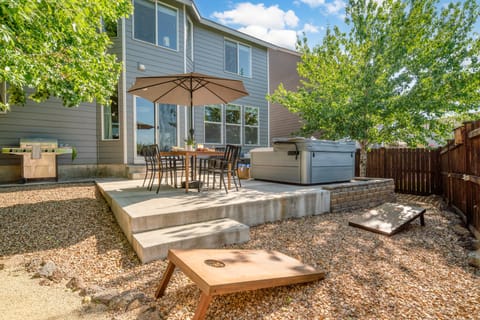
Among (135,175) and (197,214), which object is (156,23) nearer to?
(135,175)

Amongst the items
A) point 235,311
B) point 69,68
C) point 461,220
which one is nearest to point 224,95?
point 69,68

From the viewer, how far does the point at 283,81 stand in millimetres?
13672

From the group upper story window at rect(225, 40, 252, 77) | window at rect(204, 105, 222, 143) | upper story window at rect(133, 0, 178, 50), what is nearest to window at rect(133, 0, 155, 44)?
upper story window at rect(133, 0, 178, 50)

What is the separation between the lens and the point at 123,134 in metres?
7.17

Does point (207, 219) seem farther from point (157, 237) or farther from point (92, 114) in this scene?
point (92, 114)

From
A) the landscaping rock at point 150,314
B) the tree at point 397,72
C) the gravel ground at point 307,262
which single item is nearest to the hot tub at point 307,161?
the tree at point 397,72

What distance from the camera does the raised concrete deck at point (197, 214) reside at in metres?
2.64

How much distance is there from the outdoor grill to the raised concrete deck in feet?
11.9

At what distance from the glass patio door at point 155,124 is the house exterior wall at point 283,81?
23.3ft

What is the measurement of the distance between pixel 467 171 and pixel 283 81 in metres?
10.8

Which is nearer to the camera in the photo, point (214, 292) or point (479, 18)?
point (214, 292)

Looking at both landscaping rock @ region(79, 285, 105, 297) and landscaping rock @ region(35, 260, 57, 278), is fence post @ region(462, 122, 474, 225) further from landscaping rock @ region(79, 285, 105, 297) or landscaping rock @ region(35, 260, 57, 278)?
landscaping rock @ region(35, 260, 57, 278)

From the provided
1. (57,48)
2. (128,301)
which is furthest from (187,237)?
(57,48)

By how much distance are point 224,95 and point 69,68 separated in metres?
2.68
